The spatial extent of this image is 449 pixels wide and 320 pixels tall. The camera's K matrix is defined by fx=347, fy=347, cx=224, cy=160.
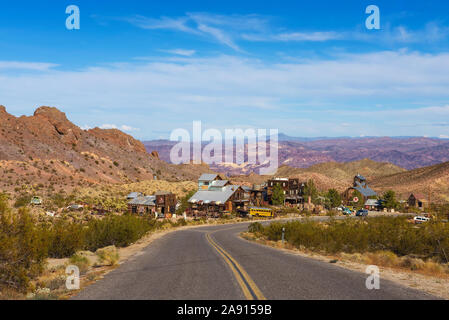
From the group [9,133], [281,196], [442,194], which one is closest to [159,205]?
[281,196]

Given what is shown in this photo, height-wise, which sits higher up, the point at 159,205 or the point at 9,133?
the point at 9,133

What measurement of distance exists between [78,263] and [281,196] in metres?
81.9

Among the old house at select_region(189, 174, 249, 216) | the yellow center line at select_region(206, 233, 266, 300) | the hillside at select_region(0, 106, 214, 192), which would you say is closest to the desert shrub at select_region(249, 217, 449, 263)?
the yellow center line at select_region(206, 233, 266, 300)

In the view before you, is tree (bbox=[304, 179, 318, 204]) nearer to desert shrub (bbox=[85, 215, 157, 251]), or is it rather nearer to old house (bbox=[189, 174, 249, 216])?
old house (bbox=[189, 174, 249, 216])

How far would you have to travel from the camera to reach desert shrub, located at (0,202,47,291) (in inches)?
417

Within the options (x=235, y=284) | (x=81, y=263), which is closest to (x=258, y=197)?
(x=81, y=263)

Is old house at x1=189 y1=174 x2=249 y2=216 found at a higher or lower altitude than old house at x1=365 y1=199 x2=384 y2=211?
higher

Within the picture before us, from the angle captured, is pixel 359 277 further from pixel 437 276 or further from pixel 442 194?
pixel 442 194

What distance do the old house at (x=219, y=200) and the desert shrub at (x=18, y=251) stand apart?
61.3m

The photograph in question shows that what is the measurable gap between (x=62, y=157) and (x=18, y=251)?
9858 centimetres

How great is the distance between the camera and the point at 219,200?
75.3 m

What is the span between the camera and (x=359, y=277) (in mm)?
11148

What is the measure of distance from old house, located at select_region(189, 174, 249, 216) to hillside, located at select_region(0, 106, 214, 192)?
32.1 metres
